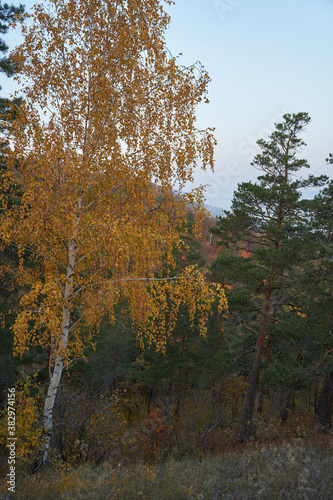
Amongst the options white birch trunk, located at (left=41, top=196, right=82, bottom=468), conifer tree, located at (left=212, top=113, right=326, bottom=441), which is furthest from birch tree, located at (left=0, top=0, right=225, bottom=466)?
conifer tree, located at (left=212, top=113, right=326, bottom=441)

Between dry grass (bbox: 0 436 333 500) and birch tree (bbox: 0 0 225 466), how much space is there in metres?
0.75

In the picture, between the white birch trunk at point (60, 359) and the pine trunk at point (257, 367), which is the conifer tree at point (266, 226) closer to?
the pine trunk at point (257, 367)

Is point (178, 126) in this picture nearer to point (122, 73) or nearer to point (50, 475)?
point (122, 73)

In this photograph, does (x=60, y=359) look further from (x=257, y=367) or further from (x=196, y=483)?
(x=257, y=367)

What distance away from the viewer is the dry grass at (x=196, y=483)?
4.05 metres

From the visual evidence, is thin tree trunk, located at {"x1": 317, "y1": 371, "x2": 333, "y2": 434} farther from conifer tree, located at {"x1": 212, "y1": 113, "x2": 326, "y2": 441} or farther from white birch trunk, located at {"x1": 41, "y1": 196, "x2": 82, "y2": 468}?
white birch trunk, located at {"x1": 41, "y1": 196, "x2": 82, "y2": 468}

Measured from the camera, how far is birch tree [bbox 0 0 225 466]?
15.2 ft

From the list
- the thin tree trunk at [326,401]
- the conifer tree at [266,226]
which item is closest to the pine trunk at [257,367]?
the conifer tree at [266,226]

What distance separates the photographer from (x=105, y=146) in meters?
5.04

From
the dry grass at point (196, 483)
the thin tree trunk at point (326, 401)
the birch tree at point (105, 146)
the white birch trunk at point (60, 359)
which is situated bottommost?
the thin tree trunk at point (326, 401)

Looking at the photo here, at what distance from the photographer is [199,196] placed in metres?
5.04

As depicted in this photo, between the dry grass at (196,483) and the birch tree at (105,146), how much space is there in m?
0.75

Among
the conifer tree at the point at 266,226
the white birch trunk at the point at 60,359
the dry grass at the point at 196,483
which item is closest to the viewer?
the dry grass at the point at 196,483

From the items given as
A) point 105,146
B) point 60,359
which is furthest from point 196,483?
point 105,146
